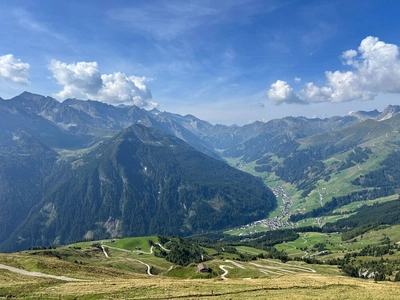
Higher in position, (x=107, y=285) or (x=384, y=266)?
(x=107, y=285)

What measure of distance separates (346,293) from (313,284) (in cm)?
1300

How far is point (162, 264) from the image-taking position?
187 meters

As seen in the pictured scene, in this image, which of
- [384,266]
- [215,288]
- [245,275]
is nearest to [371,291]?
[215,288]

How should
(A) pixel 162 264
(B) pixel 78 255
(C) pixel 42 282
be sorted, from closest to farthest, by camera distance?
(C) pixel 42 282
(B) pixel 78 255
(A) pixel 162 264

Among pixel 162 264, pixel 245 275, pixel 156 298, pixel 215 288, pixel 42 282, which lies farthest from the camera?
pixel 162 264

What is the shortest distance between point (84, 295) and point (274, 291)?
36319 mm

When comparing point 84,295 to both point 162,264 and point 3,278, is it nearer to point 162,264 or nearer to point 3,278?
point 3,278

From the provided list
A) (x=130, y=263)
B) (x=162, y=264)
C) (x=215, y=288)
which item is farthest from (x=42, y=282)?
(x=162, y=264)

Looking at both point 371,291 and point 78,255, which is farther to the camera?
point 78,255

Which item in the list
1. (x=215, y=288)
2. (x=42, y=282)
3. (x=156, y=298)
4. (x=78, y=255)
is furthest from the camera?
(x=78, y=255)

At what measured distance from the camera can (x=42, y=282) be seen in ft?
220

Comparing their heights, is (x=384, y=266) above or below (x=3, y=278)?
below

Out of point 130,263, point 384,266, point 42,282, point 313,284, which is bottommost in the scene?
point 384,266

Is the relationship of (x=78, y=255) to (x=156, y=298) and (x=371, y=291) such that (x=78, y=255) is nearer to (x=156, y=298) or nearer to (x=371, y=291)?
(x=156, y=298)
